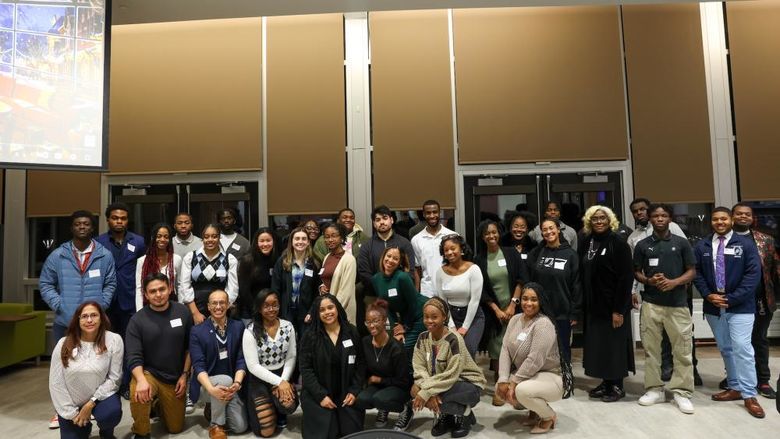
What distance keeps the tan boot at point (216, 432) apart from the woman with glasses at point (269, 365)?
0.61ft

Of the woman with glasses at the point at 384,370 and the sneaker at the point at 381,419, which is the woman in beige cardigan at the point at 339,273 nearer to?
the woman with glasses at the point at 384,370

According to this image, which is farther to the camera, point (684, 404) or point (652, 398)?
point (652, 398)

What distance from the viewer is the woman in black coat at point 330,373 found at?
2982mm

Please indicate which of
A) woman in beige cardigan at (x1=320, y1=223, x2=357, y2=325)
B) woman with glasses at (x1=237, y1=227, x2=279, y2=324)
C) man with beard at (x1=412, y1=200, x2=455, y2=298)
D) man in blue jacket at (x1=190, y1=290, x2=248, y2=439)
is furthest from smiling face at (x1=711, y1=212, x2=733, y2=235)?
man in blue jacket at (x1=190, y1=290, x2=248, y2=439)

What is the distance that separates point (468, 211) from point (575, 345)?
6.40 ft

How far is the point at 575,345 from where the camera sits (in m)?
5.30

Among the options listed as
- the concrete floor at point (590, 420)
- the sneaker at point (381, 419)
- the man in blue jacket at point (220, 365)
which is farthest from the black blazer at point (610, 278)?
the man in blue jacket at point (220, 365)

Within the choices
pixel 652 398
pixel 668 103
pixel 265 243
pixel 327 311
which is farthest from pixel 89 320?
pixel 668 103

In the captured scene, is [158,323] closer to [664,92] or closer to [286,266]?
[286,266]

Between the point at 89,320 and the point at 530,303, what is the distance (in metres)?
2.86

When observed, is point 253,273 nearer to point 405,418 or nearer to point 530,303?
point 405,418

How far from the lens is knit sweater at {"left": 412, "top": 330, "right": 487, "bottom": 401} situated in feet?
9.83

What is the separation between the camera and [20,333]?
4.79 meters

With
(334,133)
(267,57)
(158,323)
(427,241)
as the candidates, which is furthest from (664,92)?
(158,323)
